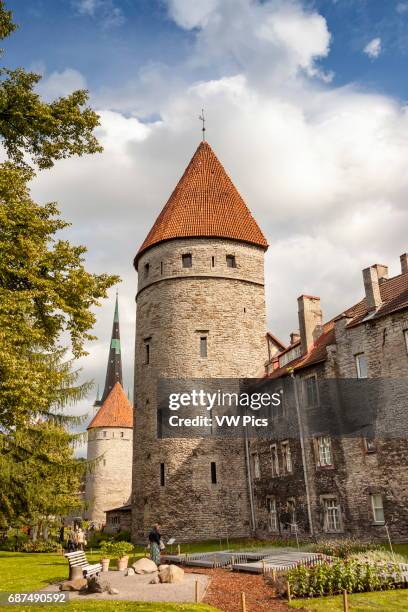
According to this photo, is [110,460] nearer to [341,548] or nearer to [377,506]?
[377,506]

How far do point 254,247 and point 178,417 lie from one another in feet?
37.5

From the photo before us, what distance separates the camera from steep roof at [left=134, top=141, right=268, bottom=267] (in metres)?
31.7

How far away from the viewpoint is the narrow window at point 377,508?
19.9 m

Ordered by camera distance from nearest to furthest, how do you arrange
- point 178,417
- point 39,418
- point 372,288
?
point 372,288 < point 178,417 < point 39,418

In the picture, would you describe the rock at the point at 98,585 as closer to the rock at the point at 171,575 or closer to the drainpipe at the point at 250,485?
the rock at the point at 171,575

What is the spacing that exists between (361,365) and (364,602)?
1264cm

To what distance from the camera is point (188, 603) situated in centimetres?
1070

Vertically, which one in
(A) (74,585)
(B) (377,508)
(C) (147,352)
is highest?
(C) (147,352)

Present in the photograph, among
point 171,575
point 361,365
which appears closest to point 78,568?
point 171,575

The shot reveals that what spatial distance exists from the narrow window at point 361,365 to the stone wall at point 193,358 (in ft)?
28.0

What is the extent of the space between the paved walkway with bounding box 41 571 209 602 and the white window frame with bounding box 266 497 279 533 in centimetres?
1152

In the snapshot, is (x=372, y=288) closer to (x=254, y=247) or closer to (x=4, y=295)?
(x=254, y=247)

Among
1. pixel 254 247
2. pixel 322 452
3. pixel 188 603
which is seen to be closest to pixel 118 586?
pixel 188 603

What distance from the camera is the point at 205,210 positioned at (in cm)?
3259
